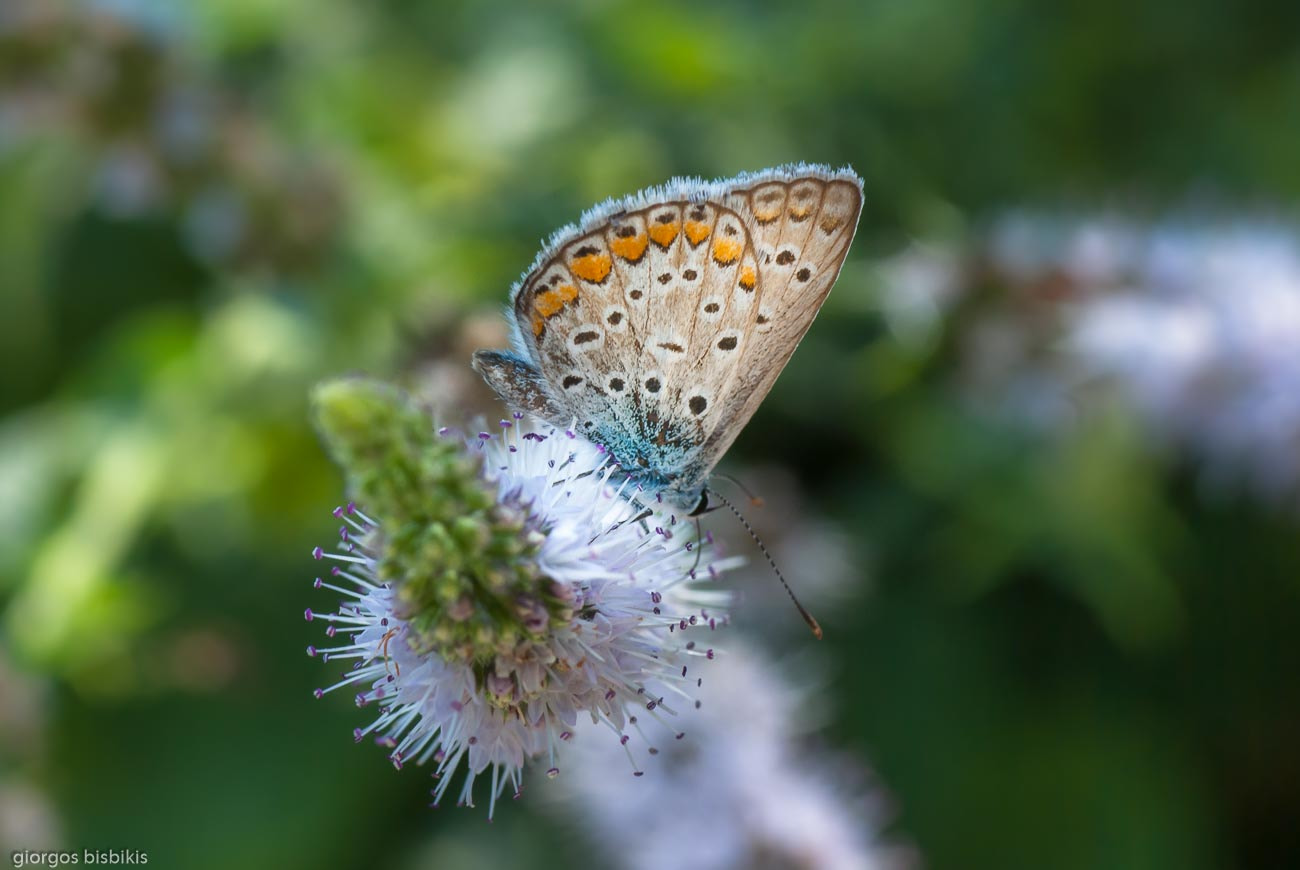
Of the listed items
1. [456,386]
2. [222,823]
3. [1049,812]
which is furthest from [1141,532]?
[222,823]

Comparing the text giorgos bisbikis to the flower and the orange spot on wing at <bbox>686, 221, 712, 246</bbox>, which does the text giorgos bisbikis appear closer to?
the flower

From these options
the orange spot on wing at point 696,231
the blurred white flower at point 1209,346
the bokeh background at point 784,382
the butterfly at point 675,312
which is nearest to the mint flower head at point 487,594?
the butterfly at point 675,312

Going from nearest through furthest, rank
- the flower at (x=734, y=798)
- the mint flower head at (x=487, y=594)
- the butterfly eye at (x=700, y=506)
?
the mint flower head at (x=487, y=594), the butterfly eye at (x=700, y=506), the flower at (x=734, y=798)

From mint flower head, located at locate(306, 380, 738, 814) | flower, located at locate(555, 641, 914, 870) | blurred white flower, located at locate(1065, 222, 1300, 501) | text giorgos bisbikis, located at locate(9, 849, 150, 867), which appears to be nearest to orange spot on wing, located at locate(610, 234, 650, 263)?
mint flower head, located at locate(306, 380, 738, 814)

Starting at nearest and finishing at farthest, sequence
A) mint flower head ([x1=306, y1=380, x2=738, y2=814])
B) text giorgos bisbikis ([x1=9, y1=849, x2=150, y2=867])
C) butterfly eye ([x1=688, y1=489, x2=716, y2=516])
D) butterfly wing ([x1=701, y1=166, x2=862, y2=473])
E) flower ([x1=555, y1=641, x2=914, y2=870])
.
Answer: mint flower head ([x1=306, y1=380, x2=738, y2=814])
butterfly wing ([x1=701, y1=166, x2=862, y2=473])
butterfly eye ([x1=688, y1=489, x2=716, y2=516])
flower ([x1=555, y1=641, x2=914, y2=870])
text giorgos bisbikis ([x1=9, y1=849, x2=150, y2=867])

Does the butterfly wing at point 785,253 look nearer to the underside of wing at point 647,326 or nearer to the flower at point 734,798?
the underside of wing at point 647,326

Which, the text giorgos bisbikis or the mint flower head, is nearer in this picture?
the mint flower head

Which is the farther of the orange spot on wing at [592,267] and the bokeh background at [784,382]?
the bokeh background at [784,382]

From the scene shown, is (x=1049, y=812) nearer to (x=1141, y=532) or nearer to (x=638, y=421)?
(x=1141, y=532)
